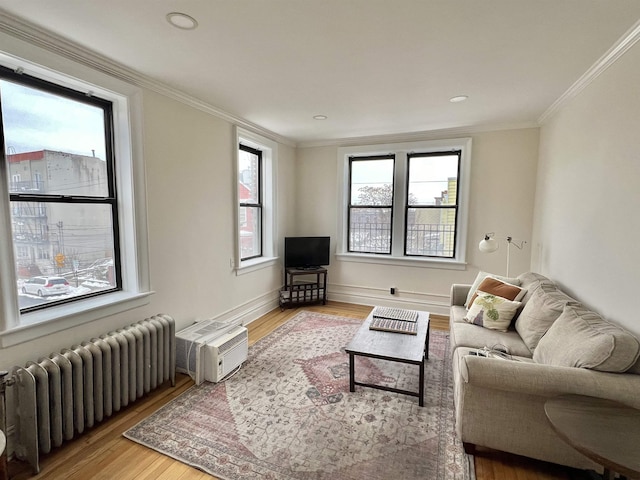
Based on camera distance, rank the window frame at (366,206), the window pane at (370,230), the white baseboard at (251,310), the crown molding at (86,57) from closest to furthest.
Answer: the crown molding at (86,57), the white baseboard at (251,310), the window frame at (366,206), the window pane at (370,230)

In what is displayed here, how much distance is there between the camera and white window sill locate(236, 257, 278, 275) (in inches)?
154

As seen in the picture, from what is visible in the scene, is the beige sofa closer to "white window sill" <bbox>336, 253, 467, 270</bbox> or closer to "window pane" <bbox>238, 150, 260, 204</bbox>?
"white window sill" <bbox>336, 253, 467, 270</bbox>

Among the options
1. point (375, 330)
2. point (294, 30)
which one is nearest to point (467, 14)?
point (294, 30)

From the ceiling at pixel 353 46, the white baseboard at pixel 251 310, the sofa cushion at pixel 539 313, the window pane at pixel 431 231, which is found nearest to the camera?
the ceiling at pixel 353 46

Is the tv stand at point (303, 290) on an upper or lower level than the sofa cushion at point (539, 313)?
lower

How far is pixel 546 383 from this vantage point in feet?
5.35

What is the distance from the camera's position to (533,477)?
5.69 feet

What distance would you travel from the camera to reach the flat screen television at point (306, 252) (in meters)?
4.66

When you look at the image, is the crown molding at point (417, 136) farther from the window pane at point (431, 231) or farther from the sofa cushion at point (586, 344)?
the sofa cushion at point (586, 344)

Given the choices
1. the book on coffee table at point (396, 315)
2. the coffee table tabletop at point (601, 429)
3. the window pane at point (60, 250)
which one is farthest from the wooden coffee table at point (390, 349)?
the window pane at point (60, 250)

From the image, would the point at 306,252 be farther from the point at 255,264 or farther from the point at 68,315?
the point at 68,315

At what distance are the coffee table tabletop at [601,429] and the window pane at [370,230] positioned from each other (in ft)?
10.8

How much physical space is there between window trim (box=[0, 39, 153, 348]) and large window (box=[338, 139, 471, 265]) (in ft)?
9.64

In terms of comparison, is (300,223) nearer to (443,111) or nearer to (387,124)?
(387,124)
